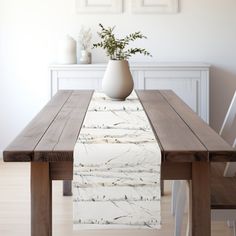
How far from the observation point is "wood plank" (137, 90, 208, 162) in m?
1.82

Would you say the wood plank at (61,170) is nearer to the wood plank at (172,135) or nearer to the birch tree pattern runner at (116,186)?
the birch tree pattern runner at (116,186)

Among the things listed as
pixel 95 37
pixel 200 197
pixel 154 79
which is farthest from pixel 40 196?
pixel 95 37

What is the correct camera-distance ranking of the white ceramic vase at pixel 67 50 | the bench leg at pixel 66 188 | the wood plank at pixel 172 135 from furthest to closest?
the white ceramic vase at pixel 67 50
the bench leg at pixel 66 188
the wood plank at pixel 172 135

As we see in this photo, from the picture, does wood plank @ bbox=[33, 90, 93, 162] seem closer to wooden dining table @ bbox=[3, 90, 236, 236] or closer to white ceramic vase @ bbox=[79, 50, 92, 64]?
wooden dining table @ bbox=[3, 90, 236, 236]

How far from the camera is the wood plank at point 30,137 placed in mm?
1821

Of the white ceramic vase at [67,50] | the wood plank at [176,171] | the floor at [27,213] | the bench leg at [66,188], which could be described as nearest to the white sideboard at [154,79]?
the white ceramic vase at [67,50]

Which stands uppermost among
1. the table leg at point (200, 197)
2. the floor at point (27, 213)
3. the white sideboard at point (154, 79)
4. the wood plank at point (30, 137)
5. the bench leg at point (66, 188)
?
the white sideboard at point (154, 79)

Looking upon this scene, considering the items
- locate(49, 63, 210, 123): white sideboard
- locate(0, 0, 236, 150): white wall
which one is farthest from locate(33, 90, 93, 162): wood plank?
locate(0, 0, 236, 150): white wall

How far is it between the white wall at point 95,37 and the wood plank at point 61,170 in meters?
3.03

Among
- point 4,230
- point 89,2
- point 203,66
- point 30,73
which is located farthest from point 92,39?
point 4,230

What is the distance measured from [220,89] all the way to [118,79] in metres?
2.15

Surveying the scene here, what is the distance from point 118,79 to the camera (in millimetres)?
2984

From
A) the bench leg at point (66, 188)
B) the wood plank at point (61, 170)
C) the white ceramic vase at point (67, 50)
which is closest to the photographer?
the wood plank at point (61, 170)

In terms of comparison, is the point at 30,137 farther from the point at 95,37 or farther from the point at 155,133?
the point at 95,37
